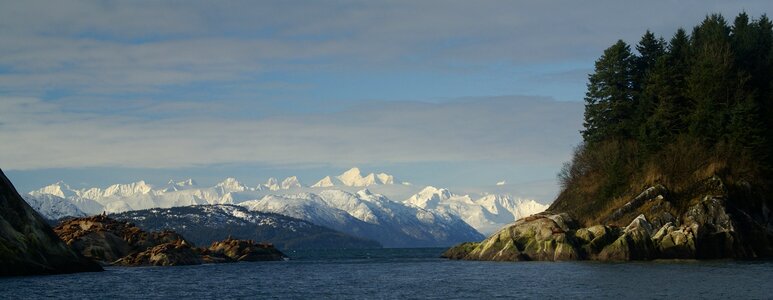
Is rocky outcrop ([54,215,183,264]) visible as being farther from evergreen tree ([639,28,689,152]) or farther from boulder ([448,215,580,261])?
evergreen tree ([639,28,689,152])

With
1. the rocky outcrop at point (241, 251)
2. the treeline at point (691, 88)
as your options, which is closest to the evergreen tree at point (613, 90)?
the treeline at point (691, 88)

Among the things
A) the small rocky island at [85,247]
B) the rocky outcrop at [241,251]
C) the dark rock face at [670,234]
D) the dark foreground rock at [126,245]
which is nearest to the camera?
the small rocky island at [85,247]

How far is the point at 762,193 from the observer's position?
133 meters

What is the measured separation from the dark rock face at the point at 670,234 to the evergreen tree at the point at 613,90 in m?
26.8

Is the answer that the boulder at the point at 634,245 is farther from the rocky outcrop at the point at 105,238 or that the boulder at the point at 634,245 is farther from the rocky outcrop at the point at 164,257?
the rocky outcrop at the point at 105,238

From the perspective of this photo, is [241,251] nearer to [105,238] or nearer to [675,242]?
[105,238]

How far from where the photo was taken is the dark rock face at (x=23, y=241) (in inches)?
3903

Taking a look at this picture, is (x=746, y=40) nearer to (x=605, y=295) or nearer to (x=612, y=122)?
(x=612, y=122)

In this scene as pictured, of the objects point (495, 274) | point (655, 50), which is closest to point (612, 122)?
point (655, 50)

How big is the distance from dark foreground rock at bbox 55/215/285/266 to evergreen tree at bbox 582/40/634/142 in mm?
75675

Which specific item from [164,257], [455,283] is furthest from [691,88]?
[164,257]

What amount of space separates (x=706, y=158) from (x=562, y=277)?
49.5m

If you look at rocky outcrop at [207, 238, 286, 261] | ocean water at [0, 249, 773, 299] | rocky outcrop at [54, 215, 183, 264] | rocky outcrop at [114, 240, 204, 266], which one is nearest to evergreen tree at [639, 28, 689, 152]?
ocean water at [0, 249, 773, 299]

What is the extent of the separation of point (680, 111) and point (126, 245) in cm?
9731
